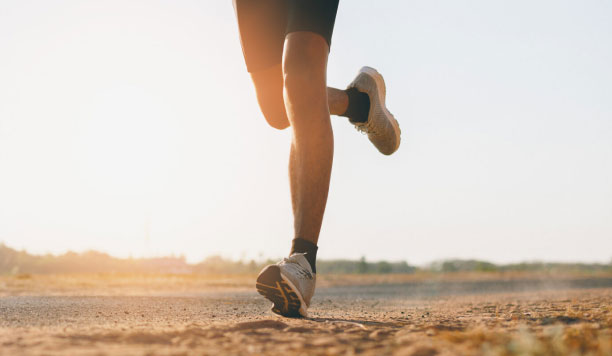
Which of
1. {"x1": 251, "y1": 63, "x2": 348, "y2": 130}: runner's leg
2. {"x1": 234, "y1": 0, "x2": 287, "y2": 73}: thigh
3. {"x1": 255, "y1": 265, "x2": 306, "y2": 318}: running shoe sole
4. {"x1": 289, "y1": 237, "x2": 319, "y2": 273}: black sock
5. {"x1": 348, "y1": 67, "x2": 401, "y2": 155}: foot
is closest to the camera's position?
{"x1": 255, "y1": 265, "x2": 306, "y2": 318}: running shoe sole

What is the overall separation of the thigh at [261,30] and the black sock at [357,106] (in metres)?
0.45

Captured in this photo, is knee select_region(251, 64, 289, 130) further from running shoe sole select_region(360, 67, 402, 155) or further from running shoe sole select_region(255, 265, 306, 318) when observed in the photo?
running shoe sole select_region(255, 265, 306, 318)

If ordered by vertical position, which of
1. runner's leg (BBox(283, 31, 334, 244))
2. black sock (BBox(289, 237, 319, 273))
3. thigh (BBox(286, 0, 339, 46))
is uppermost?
thigh (BBox(286, 0, 339, 46))

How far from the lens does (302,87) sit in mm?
2395

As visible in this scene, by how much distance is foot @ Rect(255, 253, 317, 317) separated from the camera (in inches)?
83.2

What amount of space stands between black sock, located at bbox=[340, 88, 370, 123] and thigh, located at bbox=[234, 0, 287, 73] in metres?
0.45

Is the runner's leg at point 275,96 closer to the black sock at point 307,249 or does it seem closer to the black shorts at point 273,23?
the black shorts at point 273,23

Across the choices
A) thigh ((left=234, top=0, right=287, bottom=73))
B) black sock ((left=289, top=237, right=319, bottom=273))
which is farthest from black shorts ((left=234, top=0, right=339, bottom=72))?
black sock ((left=289, top=237, right=319, bottom=273))

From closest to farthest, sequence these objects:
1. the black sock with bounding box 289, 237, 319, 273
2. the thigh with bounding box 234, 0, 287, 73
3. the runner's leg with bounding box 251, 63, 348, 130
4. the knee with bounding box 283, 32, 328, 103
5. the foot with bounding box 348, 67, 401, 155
Result: the black sock with bounding box 289, 237, 319, 273, the knee with bounding box 283, 32, 328, 103, the thigh with bounding box 234, 0, 287, 73, the runner's leg with bounding box 251, 63, 348, 130, the foot with bounding box 348, 67, 401, 155

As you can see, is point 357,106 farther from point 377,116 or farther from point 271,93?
point 271,93

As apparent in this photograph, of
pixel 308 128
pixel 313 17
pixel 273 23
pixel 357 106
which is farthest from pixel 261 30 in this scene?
pixel 308 128

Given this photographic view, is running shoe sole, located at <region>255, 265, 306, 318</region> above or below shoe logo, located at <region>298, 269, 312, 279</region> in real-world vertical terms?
below

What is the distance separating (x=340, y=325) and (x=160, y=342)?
644mm

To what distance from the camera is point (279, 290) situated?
2.12 meters
